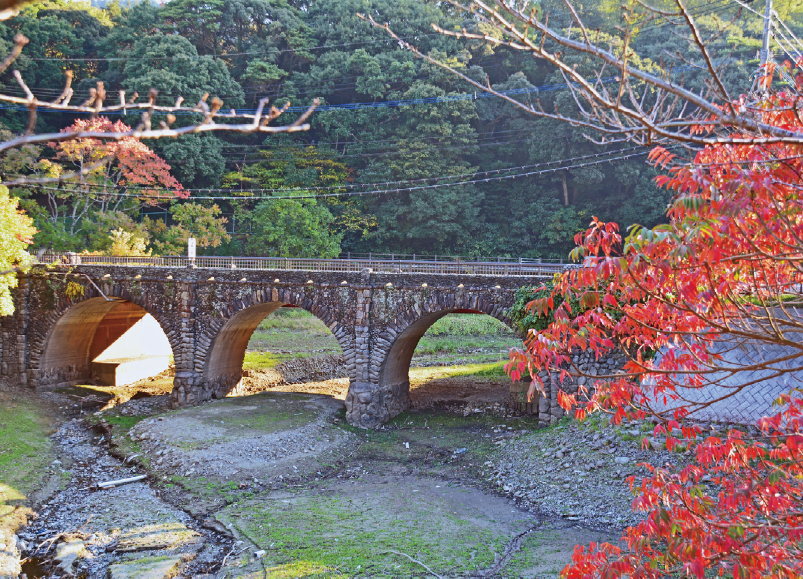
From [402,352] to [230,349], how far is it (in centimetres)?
758

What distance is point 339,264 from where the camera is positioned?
72.8ft

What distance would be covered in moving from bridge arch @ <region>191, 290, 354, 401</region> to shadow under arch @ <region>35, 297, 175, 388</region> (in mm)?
2125

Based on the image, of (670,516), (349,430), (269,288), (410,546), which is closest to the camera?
(670,516)

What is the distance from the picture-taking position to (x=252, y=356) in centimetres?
3186

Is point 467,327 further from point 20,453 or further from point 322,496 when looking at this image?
point 20,453

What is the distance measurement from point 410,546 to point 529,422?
9654mm

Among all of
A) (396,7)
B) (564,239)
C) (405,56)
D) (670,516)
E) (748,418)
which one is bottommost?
(748,418)

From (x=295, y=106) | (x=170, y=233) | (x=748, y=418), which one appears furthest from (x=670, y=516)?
(x=295, y=106)

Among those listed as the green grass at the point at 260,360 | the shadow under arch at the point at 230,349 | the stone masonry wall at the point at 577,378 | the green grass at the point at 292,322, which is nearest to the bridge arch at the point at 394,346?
the stone masonry wall at the point at 577,378

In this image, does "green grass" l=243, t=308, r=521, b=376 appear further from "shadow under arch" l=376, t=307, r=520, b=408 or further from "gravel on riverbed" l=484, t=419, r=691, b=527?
"gravel on riverbed" l=484, t=419, r=691, b=527

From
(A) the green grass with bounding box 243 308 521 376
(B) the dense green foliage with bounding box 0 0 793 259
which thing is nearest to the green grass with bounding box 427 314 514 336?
(A) the green grass with bounding box 243 308 521 376

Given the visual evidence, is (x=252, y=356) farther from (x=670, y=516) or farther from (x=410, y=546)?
(x=670, y=516)

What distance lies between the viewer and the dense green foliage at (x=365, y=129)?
3562 cm

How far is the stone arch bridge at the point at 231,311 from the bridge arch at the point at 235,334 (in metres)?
0.04
